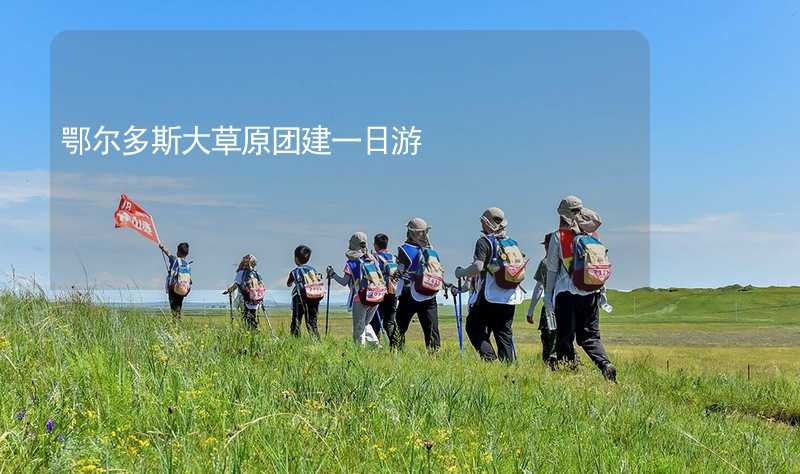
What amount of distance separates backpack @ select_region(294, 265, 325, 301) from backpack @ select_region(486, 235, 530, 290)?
518 centimetres

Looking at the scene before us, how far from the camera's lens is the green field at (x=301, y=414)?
3902mm

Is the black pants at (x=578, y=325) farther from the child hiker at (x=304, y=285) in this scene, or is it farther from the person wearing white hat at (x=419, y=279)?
the child hiker at (x=304, y=285)

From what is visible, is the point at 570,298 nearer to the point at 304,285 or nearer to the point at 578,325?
the point at 578,325

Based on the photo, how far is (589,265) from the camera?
9000mm

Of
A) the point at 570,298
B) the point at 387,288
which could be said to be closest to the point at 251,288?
the point at 387,288

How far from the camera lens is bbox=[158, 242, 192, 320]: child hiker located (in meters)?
17.2

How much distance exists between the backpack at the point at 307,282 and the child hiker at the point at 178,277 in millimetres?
3906

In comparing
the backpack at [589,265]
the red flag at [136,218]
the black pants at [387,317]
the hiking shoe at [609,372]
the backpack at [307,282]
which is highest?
the red flag at [136,218]

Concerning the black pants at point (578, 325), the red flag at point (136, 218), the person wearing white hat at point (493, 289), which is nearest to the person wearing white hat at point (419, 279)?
the person wearing white hat at point (493, 289)

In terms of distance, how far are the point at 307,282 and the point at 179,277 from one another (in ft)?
13.7

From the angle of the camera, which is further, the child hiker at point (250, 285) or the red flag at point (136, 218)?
the red flag at point (136, 218)

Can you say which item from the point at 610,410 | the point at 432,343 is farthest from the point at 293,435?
the point at 432,343

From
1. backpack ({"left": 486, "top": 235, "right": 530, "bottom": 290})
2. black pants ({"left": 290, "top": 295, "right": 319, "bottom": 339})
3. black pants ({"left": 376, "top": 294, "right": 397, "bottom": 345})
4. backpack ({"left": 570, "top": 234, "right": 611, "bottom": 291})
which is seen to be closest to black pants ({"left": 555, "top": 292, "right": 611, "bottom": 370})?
backpack ({"left": 570, "top": 234, "right": 611, "bottom": 291})

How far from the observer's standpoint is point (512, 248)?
35.1ft
